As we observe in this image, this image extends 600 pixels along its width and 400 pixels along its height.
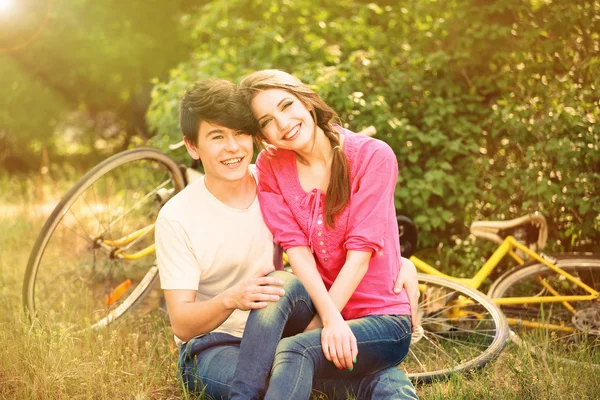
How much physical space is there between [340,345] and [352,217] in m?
0.54

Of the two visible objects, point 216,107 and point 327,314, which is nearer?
point 327,314

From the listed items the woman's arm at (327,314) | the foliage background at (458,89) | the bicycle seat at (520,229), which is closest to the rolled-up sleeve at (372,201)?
the woman's arm at (327,314)

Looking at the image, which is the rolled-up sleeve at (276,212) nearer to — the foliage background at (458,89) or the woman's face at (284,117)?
the woman's face at (284,117)

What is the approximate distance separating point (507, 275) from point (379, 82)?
159 cm

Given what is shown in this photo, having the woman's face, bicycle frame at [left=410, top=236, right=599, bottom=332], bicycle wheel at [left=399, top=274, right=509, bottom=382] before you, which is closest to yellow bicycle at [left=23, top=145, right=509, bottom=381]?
bicycle wheel at [left=399, top=274, right=509, bottom=382]

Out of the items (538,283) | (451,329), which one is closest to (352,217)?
(451,329)

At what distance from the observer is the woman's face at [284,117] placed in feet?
8.61

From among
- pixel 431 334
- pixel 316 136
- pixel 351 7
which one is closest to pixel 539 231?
pixel 431 334

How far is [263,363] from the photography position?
2.36 m

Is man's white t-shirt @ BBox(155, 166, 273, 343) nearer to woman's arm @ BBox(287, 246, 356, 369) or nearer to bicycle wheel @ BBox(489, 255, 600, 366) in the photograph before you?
woman's arm @ BBox(287, 246, 356, 369)

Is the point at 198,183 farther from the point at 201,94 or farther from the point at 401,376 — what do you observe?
the point at 401,376

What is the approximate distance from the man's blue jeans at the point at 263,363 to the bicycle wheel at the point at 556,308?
931 millimetres

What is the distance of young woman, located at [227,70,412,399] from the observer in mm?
2549

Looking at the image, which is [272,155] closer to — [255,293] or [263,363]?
[255,293]
